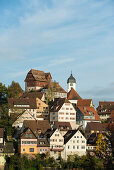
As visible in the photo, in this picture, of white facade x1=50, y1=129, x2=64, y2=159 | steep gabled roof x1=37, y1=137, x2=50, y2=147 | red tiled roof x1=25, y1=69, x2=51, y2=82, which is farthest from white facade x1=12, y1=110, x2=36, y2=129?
red tiled roof x1=25, y1=69, x2=51, y2=82

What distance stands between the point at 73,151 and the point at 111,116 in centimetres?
3066

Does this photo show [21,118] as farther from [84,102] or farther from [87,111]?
[84,102]

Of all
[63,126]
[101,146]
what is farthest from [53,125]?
[101,146]

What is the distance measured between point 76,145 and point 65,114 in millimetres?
18412

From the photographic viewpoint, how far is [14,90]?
120688 millimetres

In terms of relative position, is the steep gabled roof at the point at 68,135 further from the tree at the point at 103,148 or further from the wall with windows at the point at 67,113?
the wall with windows at the point at 67,113

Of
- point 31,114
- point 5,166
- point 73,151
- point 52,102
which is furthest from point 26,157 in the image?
point 52,102

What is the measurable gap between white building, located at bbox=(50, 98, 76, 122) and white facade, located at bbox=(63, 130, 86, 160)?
16360 mm

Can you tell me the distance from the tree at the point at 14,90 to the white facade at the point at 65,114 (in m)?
14.6

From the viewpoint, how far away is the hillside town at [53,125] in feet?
289

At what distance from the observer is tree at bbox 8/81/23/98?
117 m

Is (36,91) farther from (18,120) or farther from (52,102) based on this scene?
(18,120)

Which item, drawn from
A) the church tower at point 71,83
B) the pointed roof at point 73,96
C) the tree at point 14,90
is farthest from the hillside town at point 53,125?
the church tower at point 71,83

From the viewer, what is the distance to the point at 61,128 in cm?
9775
